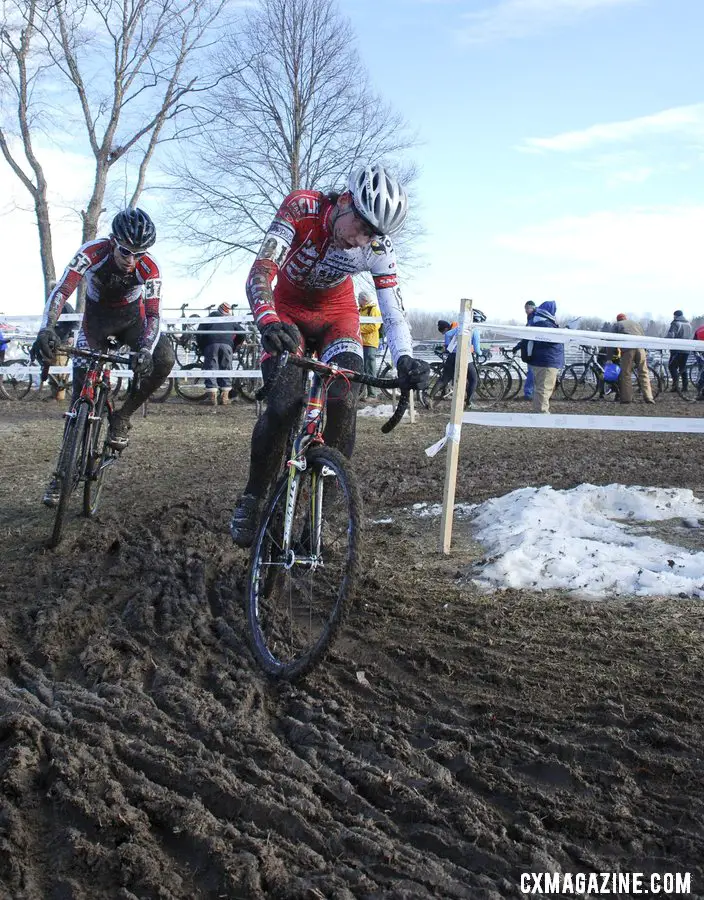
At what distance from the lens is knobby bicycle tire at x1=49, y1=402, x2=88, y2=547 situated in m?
5.77

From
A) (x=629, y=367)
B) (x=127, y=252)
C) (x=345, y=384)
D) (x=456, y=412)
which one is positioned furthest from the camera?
(x=629, y=367)

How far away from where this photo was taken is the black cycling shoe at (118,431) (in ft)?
22.2

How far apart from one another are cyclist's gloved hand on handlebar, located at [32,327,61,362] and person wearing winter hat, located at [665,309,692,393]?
1837 cm

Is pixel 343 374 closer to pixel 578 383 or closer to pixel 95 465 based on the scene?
pixel 95 465

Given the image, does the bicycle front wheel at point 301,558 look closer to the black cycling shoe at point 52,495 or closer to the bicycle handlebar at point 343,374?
the bicycle handlebar at point 343,374

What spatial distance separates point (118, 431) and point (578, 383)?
682 inches

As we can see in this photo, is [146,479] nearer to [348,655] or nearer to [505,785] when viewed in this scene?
[348,655]

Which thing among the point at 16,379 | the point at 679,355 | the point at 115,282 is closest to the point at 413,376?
the point at 115,282

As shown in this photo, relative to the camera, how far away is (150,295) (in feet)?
22.4

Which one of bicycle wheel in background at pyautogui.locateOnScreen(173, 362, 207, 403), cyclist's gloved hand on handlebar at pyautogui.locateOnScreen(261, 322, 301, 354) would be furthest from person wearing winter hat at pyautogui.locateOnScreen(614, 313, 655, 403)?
cyclist's gloved hand on handlebar at pyautogui.locateOnScreen(261, 322, 301, 354)

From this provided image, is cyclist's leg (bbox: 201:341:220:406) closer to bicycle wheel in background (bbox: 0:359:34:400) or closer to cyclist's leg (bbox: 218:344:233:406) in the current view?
cyclist's leg (bbox: 218:344:233:406)

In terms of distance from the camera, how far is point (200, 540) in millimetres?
5953

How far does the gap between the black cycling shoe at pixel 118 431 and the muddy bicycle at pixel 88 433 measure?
0.20 ft

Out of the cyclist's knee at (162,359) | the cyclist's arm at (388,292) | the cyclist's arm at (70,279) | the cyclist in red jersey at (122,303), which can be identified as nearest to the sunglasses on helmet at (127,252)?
the cyclist in red jersey at (122,303)
